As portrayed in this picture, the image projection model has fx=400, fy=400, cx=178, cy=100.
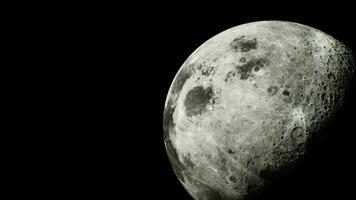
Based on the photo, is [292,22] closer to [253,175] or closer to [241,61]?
[241,61]

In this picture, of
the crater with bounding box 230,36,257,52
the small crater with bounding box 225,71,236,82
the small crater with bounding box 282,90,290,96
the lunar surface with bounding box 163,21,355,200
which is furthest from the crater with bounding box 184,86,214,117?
the small crater with bounding box 282,90,290,96

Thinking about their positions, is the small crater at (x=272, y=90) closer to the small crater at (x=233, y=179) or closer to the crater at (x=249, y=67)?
the crater at (x=249, y=67)

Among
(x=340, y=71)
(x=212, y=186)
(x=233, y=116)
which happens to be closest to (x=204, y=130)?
(x=233, y=116)

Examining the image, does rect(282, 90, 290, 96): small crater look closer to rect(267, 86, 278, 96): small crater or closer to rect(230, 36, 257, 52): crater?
rect(267, 86, 278, 96): small crater

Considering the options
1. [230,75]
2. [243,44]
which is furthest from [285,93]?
[243,44]

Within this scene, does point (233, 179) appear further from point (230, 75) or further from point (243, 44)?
point (243, 44)

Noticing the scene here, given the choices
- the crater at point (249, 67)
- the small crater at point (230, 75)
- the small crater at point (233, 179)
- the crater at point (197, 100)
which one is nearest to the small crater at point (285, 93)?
the crater at point (249, 67)

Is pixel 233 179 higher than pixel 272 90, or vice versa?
pixel 272 90
